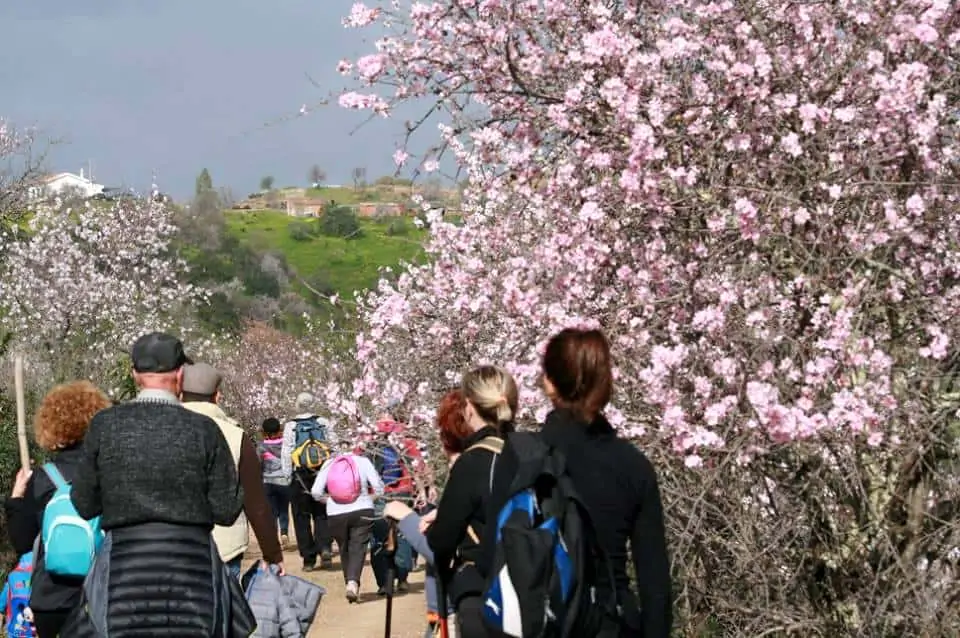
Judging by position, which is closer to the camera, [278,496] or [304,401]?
[304,401]

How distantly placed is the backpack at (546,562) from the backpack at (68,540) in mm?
2195

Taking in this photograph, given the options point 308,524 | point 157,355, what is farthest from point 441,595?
point 308,524

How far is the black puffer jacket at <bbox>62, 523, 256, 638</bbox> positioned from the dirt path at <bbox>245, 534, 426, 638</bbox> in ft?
21.5

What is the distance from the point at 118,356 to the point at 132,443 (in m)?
27.4

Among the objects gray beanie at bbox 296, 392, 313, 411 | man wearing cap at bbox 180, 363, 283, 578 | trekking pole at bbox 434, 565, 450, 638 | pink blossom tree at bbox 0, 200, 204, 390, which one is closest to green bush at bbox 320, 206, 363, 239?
gray beanie at bbox 296, 392, 313, 411

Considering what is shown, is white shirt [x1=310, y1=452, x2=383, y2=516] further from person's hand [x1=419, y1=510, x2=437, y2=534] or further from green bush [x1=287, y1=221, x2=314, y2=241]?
green bush [x1=287, y1=221, x2=314, y2=241]

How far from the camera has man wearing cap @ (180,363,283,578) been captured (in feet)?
19.0

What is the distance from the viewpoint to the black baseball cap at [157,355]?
5.39 meters

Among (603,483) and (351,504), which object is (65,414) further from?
(351,504)

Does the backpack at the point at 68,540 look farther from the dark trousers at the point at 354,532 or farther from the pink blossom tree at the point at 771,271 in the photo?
the dark trousers at the point at 354,532

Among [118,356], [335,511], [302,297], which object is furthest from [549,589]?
[302,297]

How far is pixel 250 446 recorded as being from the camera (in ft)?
19.8

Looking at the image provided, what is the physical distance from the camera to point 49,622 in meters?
6.08

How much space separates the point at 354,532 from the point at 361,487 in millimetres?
450
